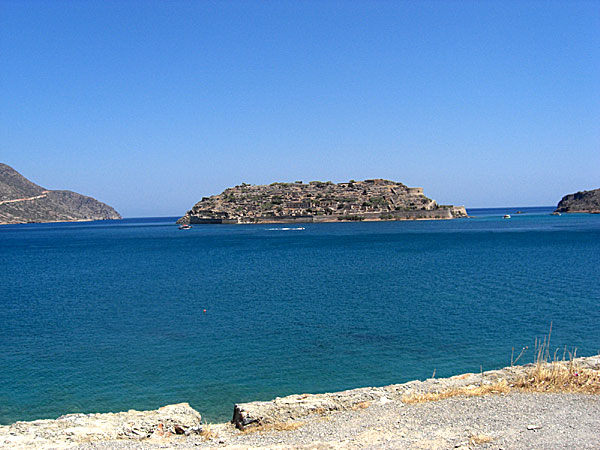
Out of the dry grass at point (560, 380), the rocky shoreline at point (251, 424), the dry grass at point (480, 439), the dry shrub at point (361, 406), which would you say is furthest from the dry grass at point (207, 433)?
the dry grass at point (560, 380)

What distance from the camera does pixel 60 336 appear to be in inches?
776

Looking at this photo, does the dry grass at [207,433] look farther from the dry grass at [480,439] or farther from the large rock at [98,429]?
the dry grass at [480,439]

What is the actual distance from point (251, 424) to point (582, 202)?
196 metres

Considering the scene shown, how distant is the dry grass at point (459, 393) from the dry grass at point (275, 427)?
7.55 ft

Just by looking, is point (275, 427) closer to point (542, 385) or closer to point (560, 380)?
point (542, 385)

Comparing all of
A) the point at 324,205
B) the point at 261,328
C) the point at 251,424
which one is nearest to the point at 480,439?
the point at 251,424

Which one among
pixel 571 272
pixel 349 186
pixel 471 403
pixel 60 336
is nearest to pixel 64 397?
pixel 60 336

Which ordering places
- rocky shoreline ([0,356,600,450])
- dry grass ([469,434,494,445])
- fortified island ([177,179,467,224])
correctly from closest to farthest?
dry grass ([469,434,494,445]) → rocky shoreline ([0,356,600,450]) → fortified island ([177,179,467,224])

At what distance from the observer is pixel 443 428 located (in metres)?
8.44

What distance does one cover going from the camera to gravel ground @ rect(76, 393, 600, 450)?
25.5ft

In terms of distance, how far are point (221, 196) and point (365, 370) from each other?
145 m

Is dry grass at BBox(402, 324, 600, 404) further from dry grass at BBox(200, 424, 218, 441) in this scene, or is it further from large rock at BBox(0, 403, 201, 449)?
large rock at BBox(0, 403, 201, 449)

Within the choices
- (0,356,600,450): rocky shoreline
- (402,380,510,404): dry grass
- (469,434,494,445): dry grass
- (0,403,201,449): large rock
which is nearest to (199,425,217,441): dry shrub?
(0,356,600,450): rocky shoreline

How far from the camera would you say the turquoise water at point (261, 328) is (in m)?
14.1
